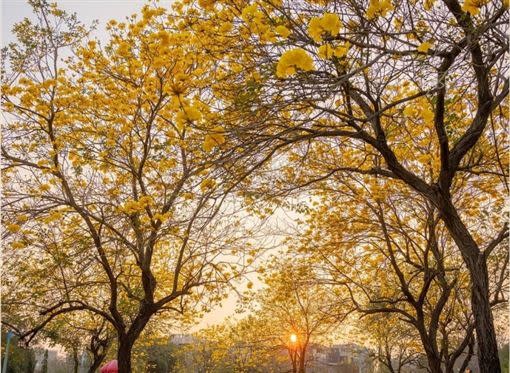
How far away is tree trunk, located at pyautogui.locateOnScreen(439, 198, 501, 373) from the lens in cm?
380

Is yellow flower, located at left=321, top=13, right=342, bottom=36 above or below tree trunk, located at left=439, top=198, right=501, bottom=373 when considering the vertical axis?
above

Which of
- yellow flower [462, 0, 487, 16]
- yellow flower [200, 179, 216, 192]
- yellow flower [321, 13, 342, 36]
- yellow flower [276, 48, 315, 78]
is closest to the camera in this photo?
yellow flower [276, 48, 315, 78]

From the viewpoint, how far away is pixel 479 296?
393cm

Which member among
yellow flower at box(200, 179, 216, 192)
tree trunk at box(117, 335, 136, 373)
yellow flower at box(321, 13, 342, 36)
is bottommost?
tree trunk at box(117, 335, 136, 373)

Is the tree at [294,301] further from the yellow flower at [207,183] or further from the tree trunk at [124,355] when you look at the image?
the yellow flower at [207,183]

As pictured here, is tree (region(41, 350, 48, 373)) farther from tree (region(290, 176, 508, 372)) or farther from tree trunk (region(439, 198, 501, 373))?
tree trunk (region(439, 198, 501, 373))

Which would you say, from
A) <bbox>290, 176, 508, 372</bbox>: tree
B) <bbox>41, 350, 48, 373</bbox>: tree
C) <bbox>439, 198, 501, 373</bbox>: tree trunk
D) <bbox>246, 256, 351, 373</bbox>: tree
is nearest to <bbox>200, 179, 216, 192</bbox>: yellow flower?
<bbox>439, 198, 501, 373</bbox>: tree trunk

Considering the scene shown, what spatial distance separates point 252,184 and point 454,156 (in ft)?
8.12

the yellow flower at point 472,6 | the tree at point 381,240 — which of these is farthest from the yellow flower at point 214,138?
the tree at point 381,240

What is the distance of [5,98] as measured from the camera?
6.52 metres

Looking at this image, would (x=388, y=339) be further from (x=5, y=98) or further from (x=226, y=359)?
(x=5, y=98)

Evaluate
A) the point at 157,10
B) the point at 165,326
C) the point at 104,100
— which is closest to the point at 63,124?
the point at 104,100

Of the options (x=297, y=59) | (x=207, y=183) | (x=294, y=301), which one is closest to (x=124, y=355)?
(x=294, y=301)

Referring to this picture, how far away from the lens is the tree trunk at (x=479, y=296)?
12.5 feet
